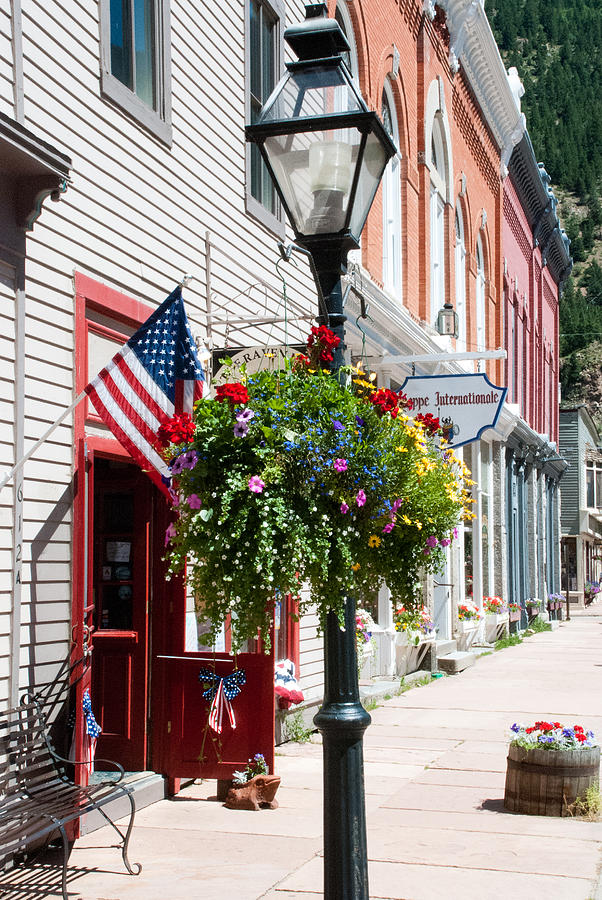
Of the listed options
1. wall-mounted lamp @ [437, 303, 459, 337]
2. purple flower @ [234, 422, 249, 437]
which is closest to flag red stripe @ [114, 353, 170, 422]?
purple flower @ [234, 422, 249, 437]

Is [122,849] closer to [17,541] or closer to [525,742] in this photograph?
[17,541]

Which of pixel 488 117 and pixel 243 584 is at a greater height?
pixel 488 117

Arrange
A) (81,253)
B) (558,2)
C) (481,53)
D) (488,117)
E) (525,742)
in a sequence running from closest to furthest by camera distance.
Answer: (81,253) → (525,742) → (481,53) → (488,117) → (558,2)

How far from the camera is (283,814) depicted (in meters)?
8.48

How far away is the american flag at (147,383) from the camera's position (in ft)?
22.5

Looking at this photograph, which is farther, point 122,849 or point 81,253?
point 81,253

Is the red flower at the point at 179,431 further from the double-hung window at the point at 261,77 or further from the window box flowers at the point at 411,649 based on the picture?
the window box flowers at the point at 411,649

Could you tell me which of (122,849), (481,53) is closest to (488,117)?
(481,53)

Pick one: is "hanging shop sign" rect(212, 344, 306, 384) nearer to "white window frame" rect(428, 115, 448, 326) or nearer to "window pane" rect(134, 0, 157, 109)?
"window pane" rect(134, 0, 157, 109)

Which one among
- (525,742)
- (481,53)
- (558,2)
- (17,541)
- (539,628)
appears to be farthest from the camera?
(558,2)

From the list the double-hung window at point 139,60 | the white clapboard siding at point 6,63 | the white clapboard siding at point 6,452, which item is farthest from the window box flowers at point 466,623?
the white clapboard siding at point 6,63

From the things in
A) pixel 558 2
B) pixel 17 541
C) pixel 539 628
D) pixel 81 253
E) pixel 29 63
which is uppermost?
pixel 558 2

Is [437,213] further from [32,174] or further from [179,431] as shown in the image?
[179,431]

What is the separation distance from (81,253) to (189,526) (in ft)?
11.6
